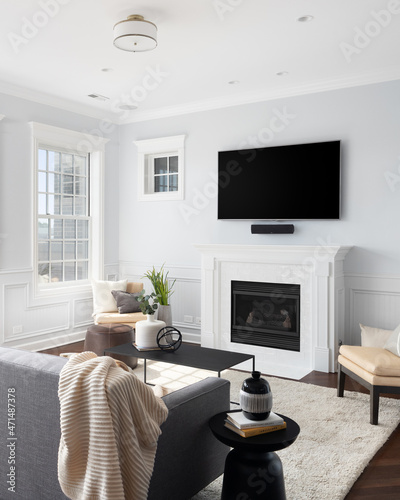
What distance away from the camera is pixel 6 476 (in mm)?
2092

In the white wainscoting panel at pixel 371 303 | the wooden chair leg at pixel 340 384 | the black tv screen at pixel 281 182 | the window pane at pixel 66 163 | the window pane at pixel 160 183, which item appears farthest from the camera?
the window pane at pixel 160 183

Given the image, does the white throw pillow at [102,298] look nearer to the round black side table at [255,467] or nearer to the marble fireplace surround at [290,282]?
the marble fireplace surround at [290,282]

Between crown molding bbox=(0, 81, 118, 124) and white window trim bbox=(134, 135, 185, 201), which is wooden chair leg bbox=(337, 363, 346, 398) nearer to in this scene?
white window trim bbox=(134, 135, 185, 201)

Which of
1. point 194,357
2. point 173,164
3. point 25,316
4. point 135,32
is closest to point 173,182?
point 173,164

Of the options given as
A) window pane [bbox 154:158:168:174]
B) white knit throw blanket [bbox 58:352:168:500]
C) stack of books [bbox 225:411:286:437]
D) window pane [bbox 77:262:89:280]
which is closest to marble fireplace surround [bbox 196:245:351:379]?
window pane [bbox 154:158:168:174]

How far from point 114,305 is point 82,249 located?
1023 mm

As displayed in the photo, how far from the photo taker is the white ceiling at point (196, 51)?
3379 mm

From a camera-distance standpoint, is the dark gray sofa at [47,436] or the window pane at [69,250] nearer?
the dark gray sofa at [47,436]

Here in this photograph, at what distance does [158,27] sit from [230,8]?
1.97ft

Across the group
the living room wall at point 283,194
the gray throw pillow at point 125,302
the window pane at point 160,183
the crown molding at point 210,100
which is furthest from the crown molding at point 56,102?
the gray throw pillow at point 125,302

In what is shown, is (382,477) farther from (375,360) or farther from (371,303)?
(371,303)

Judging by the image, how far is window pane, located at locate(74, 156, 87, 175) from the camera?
239 inches

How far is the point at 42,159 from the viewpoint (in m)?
5.57

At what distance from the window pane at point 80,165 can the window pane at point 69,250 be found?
892 millimetres
